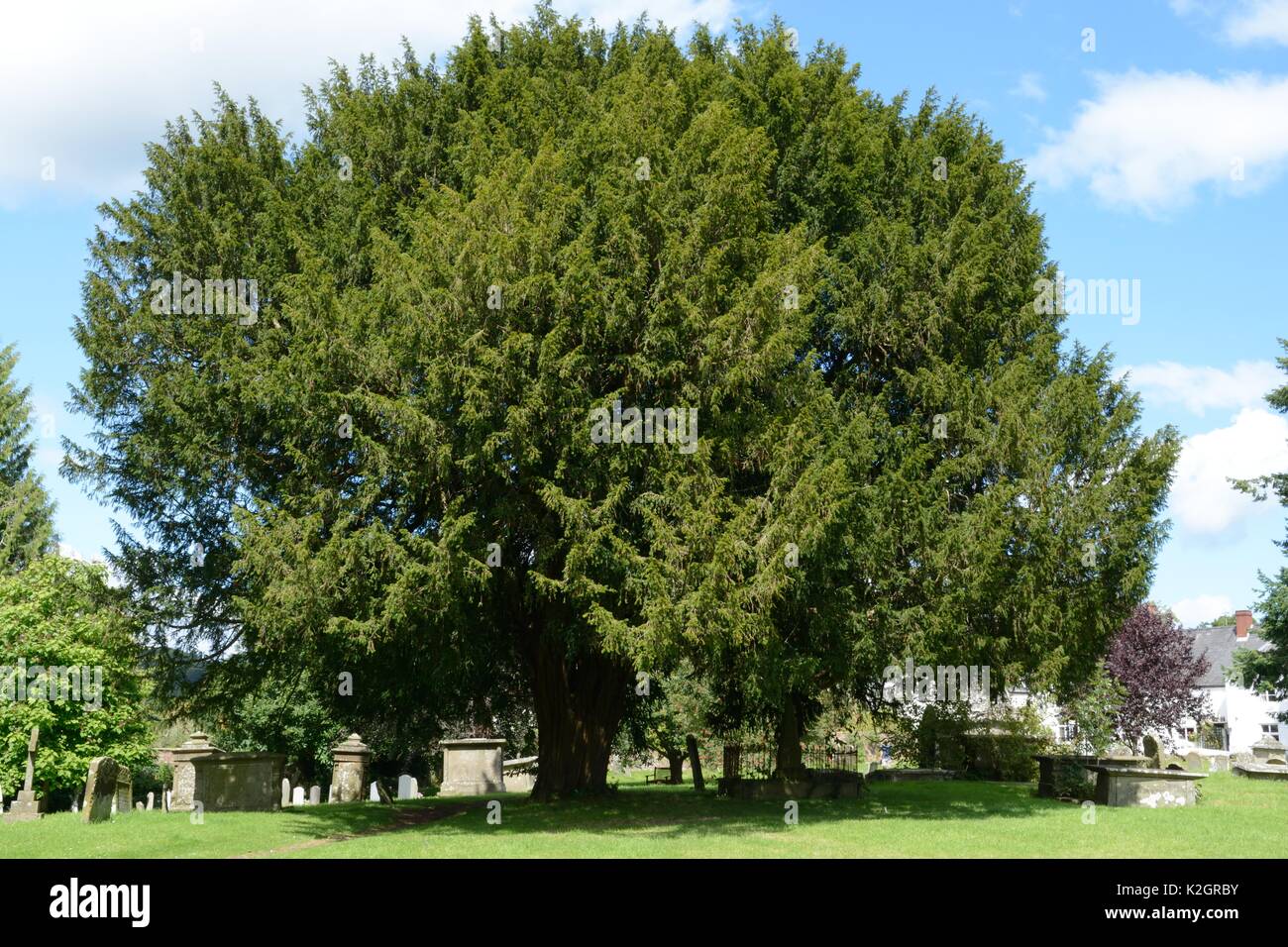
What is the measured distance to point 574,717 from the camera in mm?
21859

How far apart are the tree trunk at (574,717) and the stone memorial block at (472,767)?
19.8 ft

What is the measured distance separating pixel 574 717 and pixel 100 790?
8.70m

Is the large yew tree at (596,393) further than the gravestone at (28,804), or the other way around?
the gravestone at (28,804)

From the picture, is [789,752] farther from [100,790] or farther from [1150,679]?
[1150,679]

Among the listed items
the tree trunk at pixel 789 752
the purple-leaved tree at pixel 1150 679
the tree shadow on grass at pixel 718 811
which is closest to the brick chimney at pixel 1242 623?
the purple-leaved tree at pixel 1150 679

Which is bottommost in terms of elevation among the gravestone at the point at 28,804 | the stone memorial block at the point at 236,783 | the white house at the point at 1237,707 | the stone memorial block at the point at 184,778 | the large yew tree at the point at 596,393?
the white house at the point at 1237,707

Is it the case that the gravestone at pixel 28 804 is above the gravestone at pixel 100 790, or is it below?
below

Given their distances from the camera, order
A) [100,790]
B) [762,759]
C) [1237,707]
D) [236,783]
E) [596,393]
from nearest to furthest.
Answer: [596,393] < [100,790] < [236,783] < [762,759] < [1237,707]

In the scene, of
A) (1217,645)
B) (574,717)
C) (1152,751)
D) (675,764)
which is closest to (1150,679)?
(1152,751)

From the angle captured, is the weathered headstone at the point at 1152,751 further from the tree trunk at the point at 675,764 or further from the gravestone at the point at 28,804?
the gravestone at the point at 28,804

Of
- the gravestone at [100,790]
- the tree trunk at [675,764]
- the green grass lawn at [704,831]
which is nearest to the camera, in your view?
the green grass lawn at [704,831]

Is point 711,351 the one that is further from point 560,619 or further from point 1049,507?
point 1049,507

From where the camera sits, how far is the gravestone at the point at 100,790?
18370 mm

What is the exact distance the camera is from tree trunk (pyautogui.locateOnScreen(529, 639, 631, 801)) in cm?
2148
